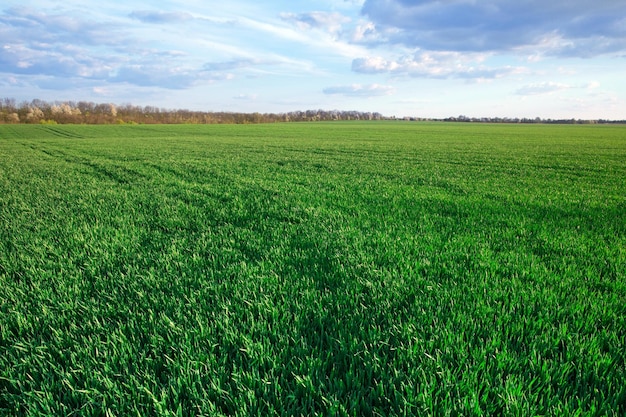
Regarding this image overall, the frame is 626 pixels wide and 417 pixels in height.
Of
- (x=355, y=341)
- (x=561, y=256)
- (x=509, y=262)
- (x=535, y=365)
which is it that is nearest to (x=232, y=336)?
(x=355, y=341)

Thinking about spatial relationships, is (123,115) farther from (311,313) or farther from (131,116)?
(311,313)

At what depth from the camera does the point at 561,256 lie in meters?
4.94

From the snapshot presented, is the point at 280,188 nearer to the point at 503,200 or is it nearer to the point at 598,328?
the point at 503,200

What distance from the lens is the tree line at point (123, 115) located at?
4237 inches

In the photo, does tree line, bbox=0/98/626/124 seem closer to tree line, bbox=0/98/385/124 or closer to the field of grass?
tree line, bbox=0/98/385/124

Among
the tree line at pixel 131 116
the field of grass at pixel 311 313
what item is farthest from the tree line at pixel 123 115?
the field of grass at pixel 311 313

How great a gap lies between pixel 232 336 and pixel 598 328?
3232 millimetres

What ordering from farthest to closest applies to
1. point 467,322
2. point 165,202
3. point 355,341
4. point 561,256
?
1. point 165,202
2. point 561,256
3. point 467,322
4. point 355,341

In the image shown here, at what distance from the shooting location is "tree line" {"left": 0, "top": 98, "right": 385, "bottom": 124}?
4237 inches

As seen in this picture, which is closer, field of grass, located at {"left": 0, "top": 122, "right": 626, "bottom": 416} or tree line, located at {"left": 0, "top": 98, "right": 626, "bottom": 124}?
field of grass, located at {"left": 0, "top": 122, "right": 626, "bottom": 416}

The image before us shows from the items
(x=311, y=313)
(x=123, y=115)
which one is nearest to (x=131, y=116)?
(x=123, y=115)

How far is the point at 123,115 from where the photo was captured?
126562mm

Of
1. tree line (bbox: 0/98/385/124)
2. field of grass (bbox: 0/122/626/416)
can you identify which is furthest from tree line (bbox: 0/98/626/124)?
field of grass (bbox: 0/122/626/416)

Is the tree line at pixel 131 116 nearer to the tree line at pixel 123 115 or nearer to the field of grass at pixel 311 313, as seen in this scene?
the tree line at pixel 123 115
